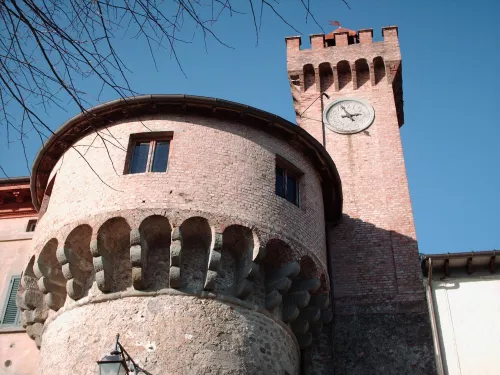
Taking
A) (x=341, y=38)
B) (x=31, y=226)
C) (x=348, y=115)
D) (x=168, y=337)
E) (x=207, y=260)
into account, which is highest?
(x=341, y=38)

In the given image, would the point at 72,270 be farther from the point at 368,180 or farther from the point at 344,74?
the point at 344,74

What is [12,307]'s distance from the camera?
14.3 m

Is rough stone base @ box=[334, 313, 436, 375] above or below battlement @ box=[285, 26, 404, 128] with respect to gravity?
below

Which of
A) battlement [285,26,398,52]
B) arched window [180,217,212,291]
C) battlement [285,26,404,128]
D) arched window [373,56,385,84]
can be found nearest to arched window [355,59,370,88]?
battlement [285,26,404,128]

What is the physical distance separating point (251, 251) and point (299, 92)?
1092 cm

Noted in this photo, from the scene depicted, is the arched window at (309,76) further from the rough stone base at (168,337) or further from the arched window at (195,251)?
the rough stone base at (168,337)

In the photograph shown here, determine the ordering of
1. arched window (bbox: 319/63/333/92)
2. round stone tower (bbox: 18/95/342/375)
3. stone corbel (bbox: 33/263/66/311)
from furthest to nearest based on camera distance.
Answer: arched window (bbox: 319/63/333/92)
stone corbel (bbox: 33/263/66/311)
round stone tower (bbox: 18/95/342/375)

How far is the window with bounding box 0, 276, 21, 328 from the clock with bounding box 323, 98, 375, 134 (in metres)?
10.7

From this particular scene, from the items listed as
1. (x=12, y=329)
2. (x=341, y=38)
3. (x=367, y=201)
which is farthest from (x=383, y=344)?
(x=341, y=38)

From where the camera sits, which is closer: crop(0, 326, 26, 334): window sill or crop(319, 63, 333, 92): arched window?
crop(0, 326, 26, 334): window sill

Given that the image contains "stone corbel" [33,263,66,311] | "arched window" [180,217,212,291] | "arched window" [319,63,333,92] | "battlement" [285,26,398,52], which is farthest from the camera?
"battlement" [285,26,398,52]

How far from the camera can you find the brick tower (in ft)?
46.8

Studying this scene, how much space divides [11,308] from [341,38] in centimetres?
1489

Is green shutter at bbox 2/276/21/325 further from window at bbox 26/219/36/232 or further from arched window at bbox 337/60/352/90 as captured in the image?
arched window at bbox 337/60/352/90
